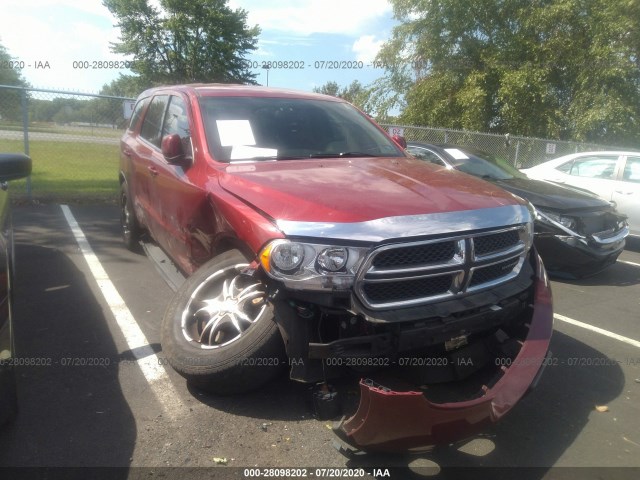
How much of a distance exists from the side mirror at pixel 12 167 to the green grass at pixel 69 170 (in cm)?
705

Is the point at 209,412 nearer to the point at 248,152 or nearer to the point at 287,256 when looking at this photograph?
the point at 287,256

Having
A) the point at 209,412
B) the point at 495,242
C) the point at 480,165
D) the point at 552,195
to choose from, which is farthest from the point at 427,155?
the point at 209,412

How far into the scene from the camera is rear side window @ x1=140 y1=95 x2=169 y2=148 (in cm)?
518

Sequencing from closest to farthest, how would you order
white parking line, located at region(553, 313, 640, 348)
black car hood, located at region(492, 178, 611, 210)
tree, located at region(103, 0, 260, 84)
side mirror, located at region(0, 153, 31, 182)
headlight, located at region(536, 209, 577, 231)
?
side mirror, located at region(0, 153, 31, 182) < white parking line, located at region(553, 313, 640, 348) < headlight, located at region(536, 209, 577, 231) < black car hood, located at region(492, 178, 611, 210) < tree, located at region(103, 0, 260, 84)

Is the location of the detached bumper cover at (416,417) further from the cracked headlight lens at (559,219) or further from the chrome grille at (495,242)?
the cracked headlight lens at (559,219)

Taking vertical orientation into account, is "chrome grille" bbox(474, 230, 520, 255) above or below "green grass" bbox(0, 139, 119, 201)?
above

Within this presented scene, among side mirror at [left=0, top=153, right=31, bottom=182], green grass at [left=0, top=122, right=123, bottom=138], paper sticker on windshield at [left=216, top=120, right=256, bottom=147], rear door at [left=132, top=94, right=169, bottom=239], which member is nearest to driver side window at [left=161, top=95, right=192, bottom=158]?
rear door at [left=132, top=94, right=169, bottom=239]

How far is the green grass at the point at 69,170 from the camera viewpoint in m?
10.5

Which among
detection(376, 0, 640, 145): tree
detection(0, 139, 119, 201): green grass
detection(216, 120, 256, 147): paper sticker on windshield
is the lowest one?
detection(0, 139, 119, 201): green grass

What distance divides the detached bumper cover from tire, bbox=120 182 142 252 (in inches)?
177

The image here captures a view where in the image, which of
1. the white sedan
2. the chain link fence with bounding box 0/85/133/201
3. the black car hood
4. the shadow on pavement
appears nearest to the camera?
the shadow on pavement

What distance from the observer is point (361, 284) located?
2.69 m

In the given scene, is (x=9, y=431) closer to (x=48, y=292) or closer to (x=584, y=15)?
(x=48, y=292)

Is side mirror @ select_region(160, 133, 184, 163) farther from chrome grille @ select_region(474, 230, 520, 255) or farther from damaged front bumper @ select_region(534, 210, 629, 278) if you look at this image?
damaged front bumper @ select_region(534, 210, 629, 278)
